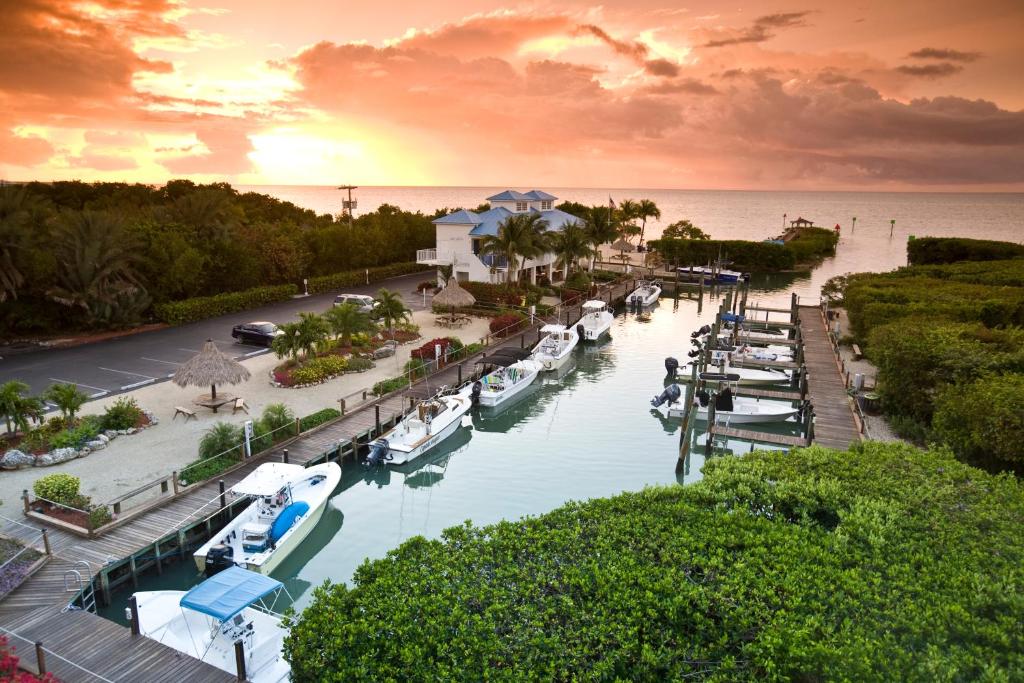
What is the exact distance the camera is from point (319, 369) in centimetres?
3031

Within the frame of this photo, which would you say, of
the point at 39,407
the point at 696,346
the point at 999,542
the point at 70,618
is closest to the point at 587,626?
the point at 999,542

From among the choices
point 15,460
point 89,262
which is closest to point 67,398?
point 15,460

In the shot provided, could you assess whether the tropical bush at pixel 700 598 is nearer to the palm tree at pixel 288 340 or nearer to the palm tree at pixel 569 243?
the palm tree at pixel 288 340

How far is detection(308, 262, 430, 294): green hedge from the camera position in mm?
52500

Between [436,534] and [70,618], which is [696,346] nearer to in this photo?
[436,534]

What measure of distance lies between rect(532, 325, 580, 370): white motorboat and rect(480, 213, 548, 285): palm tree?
10.8 meters

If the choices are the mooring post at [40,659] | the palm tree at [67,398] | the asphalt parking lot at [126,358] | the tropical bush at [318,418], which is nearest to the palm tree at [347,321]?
the asphalt parking lot at [126,358]

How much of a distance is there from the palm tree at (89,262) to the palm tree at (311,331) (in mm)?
14344

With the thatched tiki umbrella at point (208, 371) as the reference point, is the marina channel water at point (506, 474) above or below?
below

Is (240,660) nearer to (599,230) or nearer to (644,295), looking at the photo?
(644,295)

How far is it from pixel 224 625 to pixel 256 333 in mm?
26025

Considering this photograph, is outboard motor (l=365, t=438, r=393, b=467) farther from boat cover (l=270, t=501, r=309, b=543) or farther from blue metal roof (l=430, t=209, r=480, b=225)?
blue metal roof (l=430, t=209, r=480, b=225)

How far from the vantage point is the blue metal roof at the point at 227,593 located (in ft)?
41.0

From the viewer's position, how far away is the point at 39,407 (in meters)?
22.3
